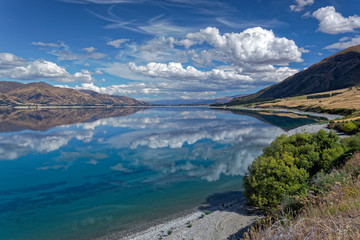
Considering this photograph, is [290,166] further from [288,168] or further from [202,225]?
[202,225]

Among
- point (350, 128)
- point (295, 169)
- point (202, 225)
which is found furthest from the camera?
point (350, 128)

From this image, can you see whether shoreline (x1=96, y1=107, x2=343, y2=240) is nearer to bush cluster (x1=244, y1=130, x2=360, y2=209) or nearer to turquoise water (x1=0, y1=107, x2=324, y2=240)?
turquoise water (x1=0, y1=107, x2=324, y2=240)

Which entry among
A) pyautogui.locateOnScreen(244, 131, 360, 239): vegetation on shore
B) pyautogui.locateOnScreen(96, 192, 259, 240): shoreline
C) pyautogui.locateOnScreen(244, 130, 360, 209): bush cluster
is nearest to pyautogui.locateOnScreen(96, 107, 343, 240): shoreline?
pyautogui.locateOnScreen(96, 192, 259, 240): shoreline

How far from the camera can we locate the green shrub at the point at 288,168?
776 inches

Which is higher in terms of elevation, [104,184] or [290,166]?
[290,166]

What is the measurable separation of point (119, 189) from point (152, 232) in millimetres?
13070

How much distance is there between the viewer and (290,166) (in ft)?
70.8

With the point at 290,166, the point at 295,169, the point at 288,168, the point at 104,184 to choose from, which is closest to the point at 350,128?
the point at 290,166

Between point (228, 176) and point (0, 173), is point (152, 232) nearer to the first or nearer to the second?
point (228, 176)

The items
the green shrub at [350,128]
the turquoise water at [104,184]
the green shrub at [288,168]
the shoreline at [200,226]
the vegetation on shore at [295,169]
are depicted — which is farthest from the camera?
the green shrub at [350,128]

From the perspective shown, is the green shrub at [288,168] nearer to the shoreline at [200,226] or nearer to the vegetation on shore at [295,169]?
the vegetation on shore at [295,169]

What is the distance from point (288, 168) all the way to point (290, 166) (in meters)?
1.51

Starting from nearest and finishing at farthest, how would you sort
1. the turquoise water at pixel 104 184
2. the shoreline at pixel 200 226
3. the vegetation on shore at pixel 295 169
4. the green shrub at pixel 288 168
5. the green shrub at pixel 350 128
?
the vegetation on shore at pixel 295 169, the shoreline at pixel 200 226, the green shrub at pixel 288 168, the turquoise water at pixel 104 184, the green shrub at pixel 350 128

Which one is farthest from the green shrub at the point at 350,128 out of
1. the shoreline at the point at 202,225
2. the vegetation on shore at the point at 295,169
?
the shoreline at the point at 202,225
